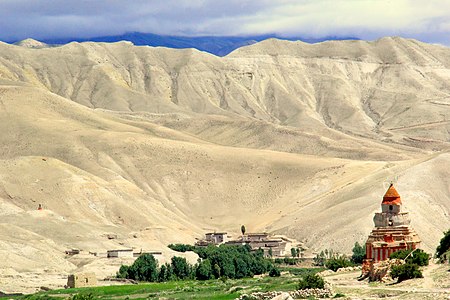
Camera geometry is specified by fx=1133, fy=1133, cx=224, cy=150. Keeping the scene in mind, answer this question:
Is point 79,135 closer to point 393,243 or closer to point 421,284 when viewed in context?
point 393,243

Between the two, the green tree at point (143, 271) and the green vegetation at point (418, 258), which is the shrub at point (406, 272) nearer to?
the green vegetation at point (418, 258)

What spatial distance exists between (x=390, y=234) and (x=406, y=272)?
42.0 ft

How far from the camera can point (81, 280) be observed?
8444 centimetres

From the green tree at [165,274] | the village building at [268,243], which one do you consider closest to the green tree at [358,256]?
the green tree at [165,274]

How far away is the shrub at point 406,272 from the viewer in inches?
2104

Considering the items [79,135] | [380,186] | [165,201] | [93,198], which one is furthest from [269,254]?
[79,135]

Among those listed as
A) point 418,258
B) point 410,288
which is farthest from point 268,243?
point 410,288

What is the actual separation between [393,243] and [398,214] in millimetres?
1939

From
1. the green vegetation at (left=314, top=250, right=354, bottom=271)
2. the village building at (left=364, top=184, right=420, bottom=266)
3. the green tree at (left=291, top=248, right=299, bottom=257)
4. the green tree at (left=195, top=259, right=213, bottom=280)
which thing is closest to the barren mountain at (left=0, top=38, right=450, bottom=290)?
the green vegetation at (left=314, top=250, right=354, bottom=271)

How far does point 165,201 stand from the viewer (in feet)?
531

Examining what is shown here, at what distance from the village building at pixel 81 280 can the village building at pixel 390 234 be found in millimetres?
25758

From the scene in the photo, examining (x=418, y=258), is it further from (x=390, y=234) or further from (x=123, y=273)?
(x=123, y=273)

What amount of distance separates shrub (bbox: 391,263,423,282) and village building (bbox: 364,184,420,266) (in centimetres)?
1064

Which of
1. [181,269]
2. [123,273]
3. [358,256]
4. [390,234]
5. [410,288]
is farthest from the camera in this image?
[181,269]
